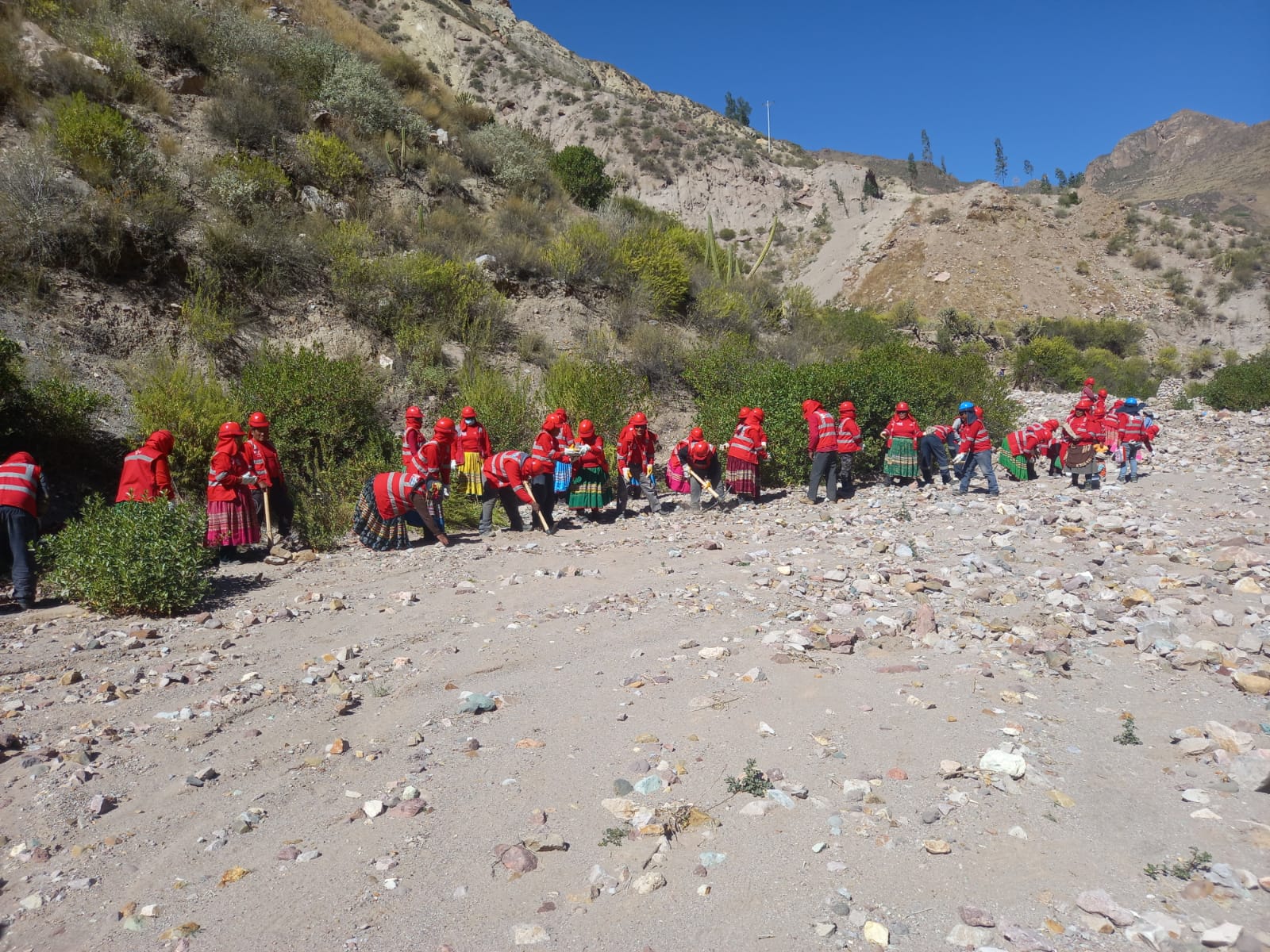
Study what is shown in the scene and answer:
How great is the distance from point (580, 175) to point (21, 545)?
1877cm

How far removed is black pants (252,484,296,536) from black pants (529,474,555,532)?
2.95 m

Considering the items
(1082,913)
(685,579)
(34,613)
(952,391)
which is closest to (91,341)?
(34,613)

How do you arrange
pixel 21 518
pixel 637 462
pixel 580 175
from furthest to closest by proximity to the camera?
pixel 580 175 < pixel 637 462 < pixel 21 518

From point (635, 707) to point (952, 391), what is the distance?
14470 mm

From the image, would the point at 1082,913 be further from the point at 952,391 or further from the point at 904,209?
the point at 904,209

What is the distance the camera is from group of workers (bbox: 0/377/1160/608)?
25.6ft

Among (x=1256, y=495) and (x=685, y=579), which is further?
(x=1256, y=495)

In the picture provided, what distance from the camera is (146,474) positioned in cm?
776

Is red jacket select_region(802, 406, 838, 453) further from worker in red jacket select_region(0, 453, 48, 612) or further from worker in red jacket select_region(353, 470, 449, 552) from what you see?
worker in red jacket select_region(0, 453, 48, 612)

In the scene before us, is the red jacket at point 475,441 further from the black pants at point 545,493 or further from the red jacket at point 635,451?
the red jacket at point 635,451

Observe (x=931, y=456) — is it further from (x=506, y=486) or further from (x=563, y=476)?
(x=506, y=486)

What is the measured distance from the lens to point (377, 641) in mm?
5859

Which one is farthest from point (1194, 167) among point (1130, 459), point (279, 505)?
point (279, 505)

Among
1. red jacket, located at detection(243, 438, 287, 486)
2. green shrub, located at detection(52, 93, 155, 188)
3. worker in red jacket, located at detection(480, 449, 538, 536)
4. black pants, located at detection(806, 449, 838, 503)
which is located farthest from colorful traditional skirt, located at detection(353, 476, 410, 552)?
green shrub, located at detection(52, 93, 155, 188)
